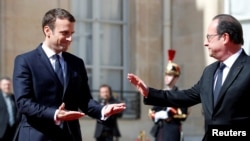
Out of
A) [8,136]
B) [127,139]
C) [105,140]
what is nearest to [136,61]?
[127,139]

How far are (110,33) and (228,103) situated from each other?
984 cm

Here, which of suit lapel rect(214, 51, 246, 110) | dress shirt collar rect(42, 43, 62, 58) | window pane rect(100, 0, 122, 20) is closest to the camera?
suit lapel rect(214, 51, 246, 110)

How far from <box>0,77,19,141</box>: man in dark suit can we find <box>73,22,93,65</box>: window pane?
282 cm

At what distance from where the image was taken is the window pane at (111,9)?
15375mm

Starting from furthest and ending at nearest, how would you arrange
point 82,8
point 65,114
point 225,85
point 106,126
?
Answer: 1. point 82,8
2. point 106,126
3. point 225,85
4. point 65,114

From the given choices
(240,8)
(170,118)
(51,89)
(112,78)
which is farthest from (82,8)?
(51,89)

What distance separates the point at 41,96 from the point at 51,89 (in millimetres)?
89

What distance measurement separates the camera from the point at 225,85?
5.85m

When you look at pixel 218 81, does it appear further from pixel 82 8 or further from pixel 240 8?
pixel 82 8

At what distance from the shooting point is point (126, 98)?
15.3 metres

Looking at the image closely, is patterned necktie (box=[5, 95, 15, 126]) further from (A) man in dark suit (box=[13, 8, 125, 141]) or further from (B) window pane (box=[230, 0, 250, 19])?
(A) man in dark suit (box=[13, 8, 125, 141])

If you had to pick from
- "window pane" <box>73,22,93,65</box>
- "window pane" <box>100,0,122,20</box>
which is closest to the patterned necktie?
"window pane" <box>73,22,93,65</box>

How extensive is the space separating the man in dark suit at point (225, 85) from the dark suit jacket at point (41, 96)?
1.79ft

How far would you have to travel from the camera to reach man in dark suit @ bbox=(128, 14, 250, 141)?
5.80 m
